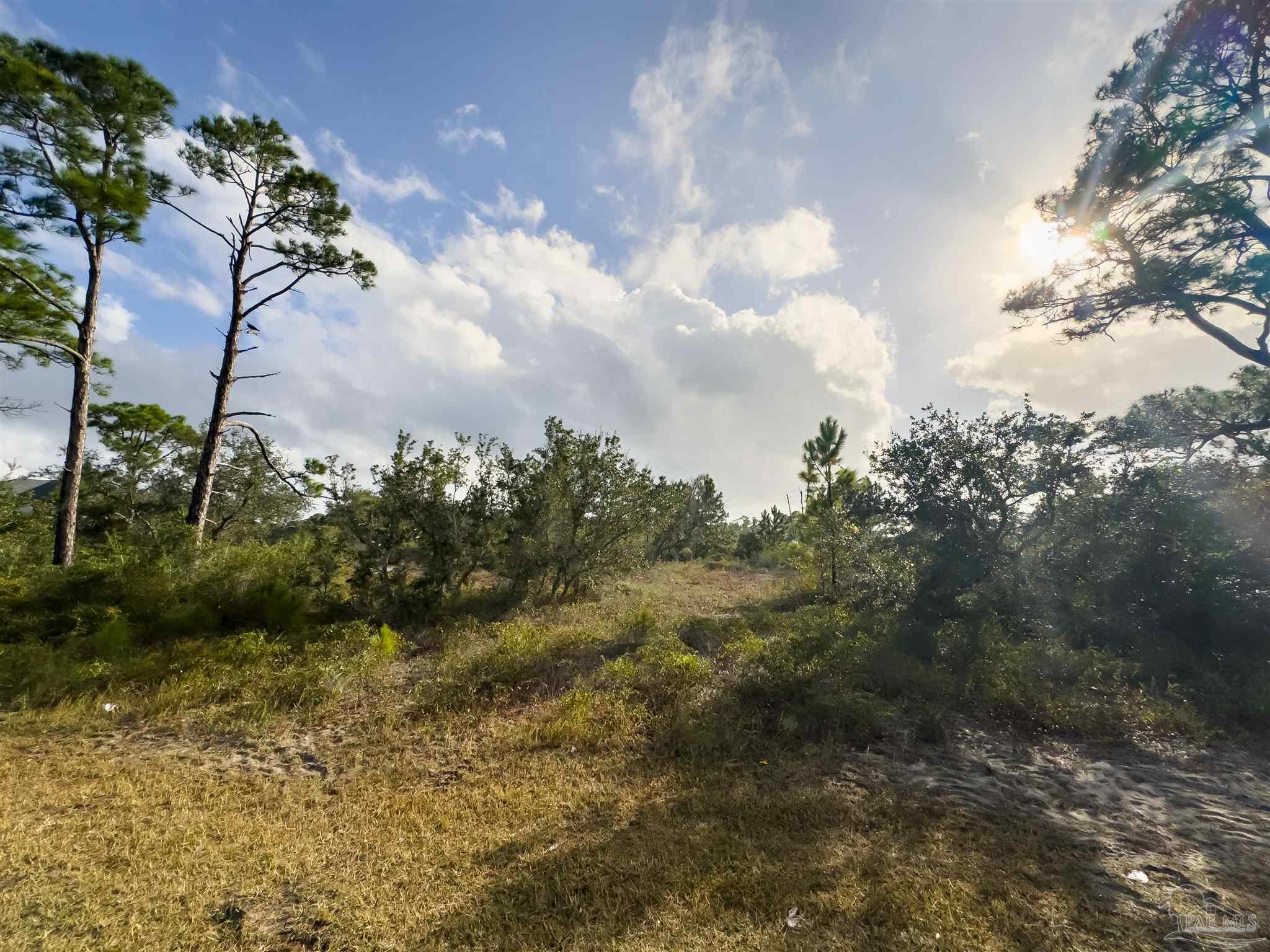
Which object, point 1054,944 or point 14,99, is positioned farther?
point 14,99

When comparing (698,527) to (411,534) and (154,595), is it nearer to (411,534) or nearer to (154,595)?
(411,534)

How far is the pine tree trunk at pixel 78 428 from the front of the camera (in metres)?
8.03

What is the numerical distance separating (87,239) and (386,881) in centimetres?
1206

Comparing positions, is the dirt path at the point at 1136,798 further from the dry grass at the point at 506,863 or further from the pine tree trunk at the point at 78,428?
the pine tree trunk at the point at 78,428

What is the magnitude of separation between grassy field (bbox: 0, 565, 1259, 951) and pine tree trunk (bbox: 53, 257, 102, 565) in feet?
11.4

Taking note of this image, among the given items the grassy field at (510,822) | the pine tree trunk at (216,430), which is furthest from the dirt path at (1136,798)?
the pine tree trunk at (216,430)

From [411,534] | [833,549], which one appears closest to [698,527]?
[833,549]

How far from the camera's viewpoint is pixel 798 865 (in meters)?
3.65

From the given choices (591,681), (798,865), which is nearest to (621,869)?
(798,865)

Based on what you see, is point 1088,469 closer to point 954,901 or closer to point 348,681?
point 954,901

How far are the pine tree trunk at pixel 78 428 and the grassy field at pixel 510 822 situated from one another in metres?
3.49

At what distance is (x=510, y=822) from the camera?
4.12 metres
